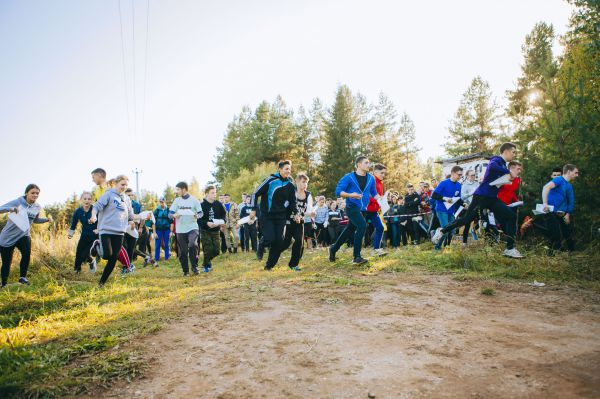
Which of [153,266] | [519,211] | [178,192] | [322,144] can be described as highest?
[322,144]

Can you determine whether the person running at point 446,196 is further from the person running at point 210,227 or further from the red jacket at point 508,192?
the person running at point 210,227

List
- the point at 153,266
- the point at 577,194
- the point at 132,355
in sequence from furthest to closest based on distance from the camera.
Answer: the point at 153,266
the point at 577,194
the point at 132,355

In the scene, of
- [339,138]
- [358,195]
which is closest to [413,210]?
[358,195]

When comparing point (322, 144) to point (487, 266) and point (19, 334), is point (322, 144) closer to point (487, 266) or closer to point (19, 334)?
point (487, 266)

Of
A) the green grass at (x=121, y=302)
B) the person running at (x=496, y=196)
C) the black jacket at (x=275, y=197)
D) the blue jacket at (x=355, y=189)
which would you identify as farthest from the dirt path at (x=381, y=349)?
the blue jacket at (x=355, y=189)

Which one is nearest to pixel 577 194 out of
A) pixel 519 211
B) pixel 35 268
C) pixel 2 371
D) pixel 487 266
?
pixel 519 211

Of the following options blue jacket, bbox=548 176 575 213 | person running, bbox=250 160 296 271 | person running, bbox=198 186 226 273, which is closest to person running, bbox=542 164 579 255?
blue jacket, bbox=548 176 575 213

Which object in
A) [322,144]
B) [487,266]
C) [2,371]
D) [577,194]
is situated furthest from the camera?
[322,144]

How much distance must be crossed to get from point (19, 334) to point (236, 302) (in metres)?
2.32

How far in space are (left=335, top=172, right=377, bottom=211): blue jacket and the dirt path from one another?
2880 mm

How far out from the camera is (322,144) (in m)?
50.5

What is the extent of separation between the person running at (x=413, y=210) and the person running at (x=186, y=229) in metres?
7.48

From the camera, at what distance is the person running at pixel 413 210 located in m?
12.4

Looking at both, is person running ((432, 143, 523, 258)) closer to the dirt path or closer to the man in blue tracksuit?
the dirt path
